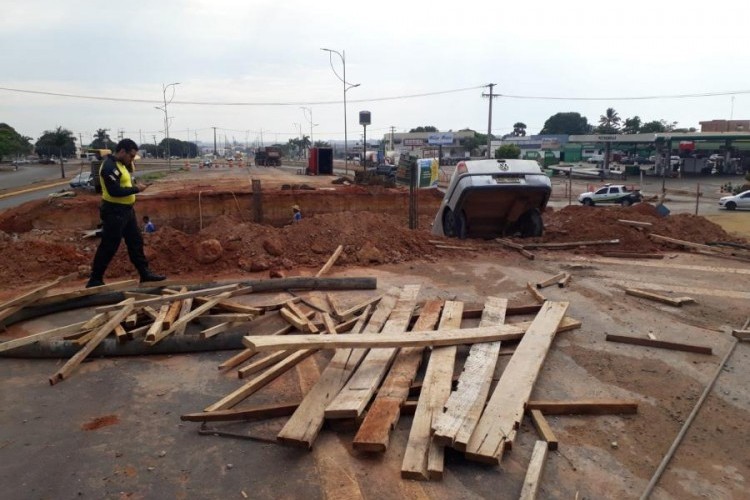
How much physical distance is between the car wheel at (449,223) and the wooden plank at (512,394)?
21.6 ft

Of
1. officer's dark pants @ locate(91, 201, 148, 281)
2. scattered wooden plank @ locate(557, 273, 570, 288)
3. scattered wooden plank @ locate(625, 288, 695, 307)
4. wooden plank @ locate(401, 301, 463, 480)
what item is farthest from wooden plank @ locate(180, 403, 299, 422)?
scattered wooden plank @ locate(625, 288, 695, 307)

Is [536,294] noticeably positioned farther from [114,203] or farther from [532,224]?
[114,203]

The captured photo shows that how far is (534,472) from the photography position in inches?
138

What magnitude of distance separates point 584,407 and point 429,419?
140cm

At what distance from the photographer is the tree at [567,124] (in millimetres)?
127312

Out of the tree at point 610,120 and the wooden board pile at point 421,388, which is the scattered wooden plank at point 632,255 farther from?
the tree at point 610,120

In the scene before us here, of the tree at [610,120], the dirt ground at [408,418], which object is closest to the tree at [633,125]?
the tree at [610,120]

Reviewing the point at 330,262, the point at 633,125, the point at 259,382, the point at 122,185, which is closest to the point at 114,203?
the point at 122,185

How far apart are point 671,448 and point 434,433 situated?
1765mm

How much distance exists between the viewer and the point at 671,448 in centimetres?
390

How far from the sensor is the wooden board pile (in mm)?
3762

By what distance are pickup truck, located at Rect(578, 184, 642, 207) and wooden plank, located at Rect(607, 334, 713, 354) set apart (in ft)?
92.2

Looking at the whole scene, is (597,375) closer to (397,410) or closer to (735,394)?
(735,394)

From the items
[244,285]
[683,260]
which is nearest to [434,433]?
[244,285]
